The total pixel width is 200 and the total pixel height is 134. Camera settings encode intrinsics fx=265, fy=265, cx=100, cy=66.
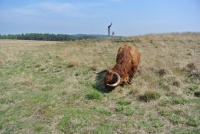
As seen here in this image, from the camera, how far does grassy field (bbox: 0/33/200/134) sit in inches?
309

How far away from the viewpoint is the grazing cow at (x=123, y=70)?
11088 millimetres

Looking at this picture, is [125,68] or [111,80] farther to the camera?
[125,68]

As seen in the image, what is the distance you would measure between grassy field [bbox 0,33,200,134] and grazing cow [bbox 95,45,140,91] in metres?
0.34

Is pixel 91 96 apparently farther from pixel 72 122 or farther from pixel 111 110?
pixel 72 122

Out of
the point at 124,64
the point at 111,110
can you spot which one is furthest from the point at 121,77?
the point at 111,110

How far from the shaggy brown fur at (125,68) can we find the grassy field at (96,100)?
372mm

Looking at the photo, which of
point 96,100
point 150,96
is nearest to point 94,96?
point 96,100

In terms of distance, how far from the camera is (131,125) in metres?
7.86

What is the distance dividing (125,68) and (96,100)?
260 cm

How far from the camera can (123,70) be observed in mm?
11805

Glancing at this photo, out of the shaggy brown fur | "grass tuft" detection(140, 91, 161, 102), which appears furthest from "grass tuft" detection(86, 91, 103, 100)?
"grass tuft" detection(140, 91, 161, 102)

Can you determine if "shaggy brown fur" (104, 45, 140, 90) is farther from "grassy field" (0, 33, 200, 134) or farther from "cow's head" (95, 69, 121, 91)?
"grassy field" (0, 33, 200, 134)

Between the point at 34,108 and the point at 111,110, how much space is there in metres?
2.68

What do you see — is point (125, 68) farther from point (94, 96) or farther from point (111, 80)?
point (94, 96)
